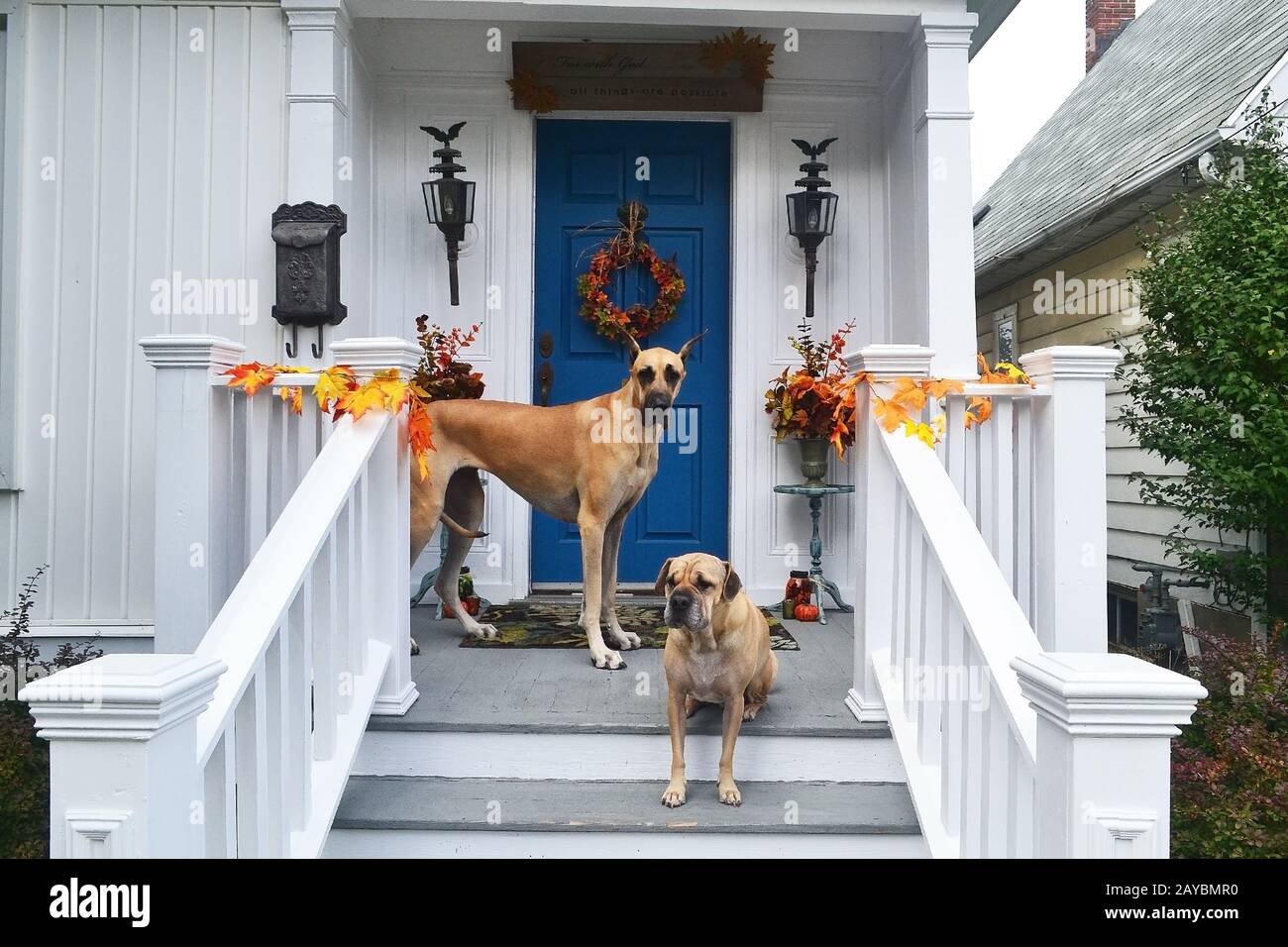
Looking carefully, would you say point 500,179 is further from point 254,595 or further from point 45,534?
point 254,595

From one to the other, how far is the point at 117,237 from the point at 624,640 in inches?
108

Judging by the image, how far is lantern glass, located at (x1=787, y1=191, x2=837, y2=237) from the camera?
4.58 m

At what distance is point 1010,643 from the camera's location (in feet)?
6.84

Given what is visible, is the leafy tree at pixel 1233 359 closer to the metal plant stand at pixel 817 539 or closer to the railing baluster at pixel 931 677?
the metal plant stand at pixel 817 539

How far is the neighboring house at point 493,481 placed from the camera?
2.00 m

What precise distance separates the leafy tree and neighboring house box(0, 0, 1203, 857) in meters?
1.49

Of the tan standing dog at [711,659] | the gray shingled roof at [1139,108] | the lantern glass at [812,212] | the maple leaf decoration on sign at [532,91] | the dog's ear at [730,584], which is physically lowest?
the tan standing dog at [711,659]

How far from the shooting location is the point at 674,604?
2.40 meters

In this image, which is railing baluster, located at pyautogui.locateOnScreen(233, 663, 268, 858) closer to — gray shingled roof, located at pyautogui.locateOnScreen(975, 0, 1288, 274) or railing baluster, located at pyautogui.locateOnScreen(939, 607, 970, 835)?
railing baluster, located at pyautogui.locateOnScreen(939, 607, 970, 835)

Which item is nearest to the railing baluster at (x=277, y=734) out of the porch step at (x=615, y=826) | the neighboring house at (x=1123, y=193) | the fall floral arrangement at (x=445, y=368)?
the porch step at (x=615, y=826)

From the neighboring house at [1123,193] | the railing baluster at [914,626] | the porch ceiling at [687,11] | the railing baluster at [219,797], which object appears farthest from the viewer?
the neighboring house at [1123,193]

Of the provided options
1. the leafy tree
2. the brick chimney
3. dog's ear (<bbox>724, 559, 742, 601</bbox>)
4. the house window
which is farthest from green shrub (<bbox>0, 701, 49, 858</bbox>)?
the brick chimney

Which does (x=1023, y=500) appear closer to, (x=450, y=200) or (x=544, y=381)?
(x=544, y=381)

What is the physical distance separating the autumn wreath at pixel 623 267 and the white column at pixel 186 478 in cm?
220
